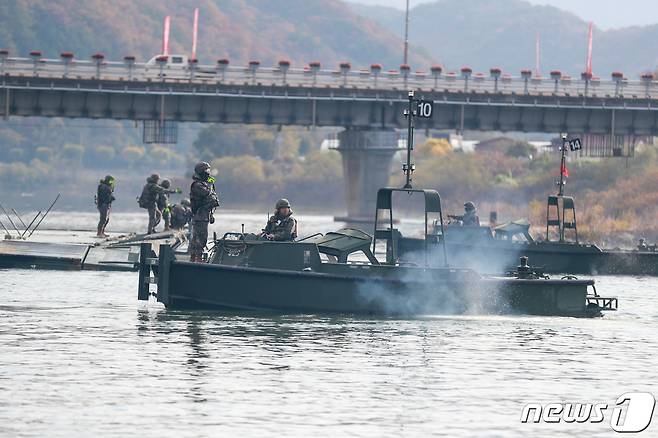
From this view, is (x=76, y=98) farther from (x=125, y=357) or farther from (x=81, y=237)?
(x=125, y=357)

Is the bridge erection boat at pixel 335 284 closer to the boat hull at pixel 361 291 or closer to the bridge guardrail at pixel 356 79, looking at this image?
the boat hull at pixel 361 291

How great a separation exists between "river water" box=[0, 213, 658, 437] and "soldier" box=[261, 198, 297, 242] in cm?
227

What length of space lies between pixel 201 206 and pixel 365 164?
61.1 metres

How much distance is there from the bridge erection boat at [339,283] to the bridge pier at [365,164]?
187 feet

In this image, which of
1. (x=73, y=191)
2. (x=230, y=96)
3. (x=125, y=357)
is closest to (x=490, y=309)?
(x=125, y=357)

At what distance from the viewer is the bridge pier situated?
3757 inches

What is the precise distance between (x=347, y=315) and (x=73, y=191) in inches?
6310

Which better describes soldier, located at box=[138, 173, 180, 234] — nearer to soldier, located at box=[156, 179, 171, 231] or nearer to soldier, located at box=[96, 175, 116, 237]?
soldier, located at box=[156, 179, 171, 231]

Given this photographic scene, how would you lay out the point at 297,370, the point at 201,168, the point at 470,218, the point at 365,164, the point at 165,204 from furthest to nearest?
the point at 365,164, the point at 165,204, the point at 470,218, the point at 201,168, the point at 297,370

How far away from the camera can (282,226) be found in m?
35.9

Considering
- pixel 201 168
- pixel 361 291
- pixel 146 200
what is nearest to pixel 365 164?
pixel 146 200

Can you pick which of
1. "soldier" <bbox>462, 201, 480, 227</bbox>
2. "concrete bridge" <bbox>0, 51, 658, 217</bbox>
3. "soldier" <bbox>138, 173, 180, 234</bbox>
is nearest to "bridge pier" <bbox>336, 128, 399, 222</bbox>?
"concrete bridge" <bbox>0, 51, 658, 217</bbox>

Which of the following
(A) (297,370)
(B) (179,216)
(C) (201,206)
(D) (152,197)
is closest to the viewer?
(A) (297,370)

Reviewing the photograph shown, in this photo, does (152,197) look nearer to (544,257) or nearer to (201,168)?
(544,257)
